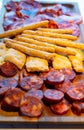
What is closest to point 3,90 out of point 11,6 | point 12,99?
point 12,99

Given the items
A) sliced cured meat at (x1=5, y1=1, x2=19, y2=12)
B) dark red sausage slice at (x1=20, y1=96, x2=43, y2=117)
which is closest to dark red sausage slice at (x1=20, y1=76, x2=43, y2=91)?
dark red sausage slice at (x1=20, y1=96, x2=43, y2=117)

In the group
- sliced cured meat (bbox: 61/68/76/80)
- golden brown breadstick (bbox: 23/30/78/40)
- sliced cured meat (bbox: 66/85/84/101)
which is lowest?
sliced cured meat (bbox: 61/68/76/80)

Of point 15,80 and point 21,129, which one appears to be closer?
point 21,129

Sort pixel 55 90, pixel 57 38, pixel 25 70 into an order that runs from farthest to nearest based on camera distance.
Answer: pixel 57 38, pixel 25 70, pixel 55 90

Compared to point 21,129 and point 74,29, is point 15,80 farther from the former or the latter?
point 74,29

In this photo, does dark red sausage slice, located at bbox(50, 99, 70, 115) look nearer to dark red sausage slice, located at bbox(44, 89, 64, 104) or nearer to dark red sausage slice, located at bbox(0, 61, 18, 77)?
dark red sausage slice, located at bbox(44, 89, 64, 104)

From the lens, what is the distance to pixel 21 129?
3.31 ft

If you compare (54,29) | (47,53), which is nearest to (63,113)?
(47,53)

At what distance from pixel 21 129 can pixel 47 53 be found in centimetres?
46

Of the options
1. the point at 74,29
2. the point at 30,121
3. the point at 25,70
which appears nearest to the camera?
the point at 30,121

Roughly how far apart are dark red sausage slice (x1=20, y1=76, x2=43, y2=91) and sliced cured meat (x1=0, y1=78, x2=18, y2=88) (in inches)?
1.2

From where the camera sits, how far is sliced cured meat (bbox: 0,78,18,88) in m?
1.15

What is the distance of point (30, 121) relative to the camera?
0.99 metres

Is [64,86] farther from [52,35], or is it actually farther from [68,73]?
[52,35]
